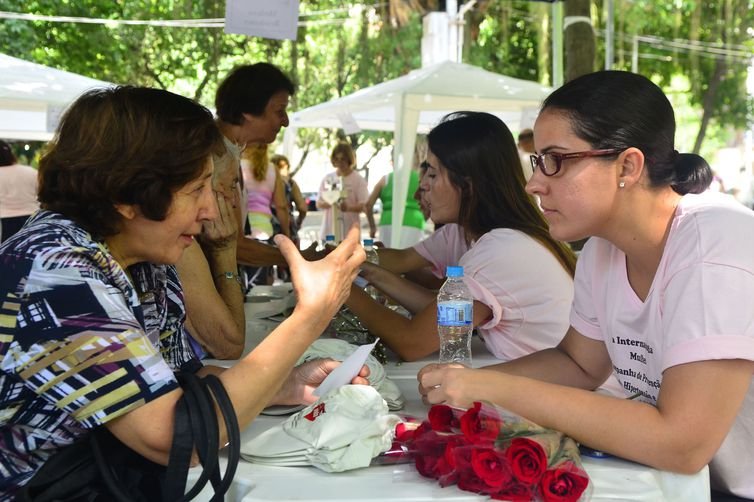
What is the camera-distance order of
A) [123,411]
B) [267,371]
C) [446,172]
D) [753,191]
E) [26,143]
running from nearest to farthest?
[123,411]
[267,371]
[446,172]
[753,191]
[26,143]

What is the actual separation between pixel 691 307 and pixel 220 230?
1.58 metres

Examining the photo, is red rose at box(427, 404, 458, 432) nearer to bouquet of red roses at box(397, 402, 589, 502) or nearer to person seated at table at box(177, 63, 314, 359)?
bouquet of red roses at box(397, 402, 589, 502)

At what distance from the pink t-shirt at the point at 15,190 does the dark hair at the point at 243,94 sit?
3.94 meters

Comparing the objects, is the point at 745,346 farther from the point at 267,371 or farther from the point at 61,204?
the point at 61,204

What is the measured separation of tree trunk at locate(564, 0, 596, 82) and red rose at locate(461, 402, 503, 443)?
6.48 m

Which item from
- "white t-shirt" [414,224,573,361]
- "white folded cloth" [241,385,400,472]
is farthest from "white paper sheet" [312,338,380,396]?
"white t-shirt" [414,224,573,361]

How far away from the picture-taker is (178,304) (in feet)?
6.88

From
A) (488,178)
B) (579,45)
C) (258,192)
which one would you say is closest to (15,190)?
(258,192)

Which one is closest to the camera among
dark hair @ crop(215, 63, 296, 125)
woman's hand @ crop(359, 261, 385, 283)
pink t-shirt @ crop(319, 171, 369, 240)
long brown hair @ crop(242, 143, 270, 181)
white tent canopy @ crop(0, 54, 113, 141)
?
woman's hand @ crop(359, 261, 385, 283)

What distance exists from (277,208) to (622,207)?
19.6ft

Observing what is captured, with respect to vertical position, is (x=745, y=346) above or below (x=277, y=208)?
above

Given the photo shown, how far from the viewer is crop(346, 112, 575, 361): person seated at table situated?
103 inches

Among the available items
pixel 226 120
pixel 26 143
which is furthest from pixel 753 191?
pixel 26 143

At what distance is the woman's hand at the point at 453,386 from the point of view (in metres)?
1.68
